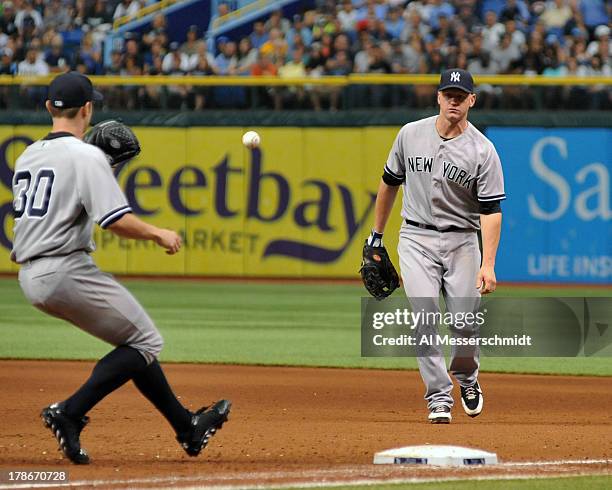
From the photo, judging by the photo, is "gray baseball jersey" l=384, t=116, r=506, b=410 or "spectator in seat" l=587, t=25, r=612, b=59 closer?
"gray baseball jersey" l=384, t=116, r=506, b=410

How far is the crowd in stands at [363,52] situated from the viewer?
672 inches

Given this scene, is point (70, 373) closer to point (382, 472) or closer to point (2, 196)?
point (382, 472)

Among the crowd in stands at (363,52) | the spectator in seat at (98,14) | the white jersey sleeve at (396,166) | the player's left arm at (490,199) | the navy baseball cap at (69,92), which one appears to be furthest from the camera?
the spectator in seat at (98,14)

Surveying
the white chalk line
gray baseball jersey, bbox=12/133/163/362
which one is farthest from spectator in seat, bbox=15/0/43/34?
the white chalk line

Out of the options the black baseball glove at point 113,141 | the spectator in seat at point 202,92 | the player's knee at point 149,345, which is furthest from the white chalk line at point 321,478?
the spectator in seat at point 202,92

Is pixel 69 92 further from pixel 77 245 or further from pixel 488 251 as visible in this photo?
pixel 488 251

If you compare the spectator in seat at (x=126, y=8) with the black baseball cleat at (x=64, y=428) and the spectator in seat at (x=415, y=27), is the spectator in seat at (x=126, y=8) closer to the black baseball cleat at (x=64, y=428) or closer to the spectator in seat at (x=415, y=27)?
the spectator in seat at (x=415, y=27)

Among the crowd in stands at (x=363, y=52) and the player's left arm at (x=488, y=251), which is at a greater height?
the crowd in stands at (x=363, y=52)

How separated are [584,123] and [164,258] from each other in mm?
6145

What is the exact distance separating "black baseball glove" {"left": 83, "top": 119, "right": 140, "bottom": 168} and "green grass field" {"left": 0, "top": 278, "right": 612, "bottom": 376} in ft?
15.6

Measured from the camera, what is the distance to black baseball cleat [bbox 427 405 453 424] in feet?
22.3

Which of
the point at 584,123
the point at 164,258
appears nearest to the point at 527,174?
the point at 584,123

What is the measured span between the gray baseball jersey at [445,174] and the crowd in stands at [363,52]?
33.4ft
